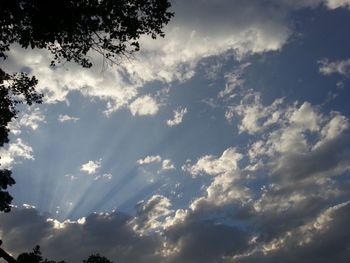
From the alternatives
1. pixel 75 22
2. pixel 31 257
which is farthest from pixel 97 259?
pixel 75 22

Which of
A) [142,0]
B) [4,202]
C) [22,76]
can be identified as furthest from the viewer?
[4,202]

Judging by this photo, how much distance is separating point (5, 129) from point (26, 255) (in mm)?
7287

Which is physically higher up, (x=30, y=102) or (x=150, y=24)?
(x=150, y=24)

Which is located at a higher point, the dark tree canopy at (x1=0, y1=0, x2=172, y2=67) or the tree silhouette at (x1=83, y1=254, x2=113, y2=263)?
the dark tree canopy at (x1=0, y1=0, x2=172, y2=67)

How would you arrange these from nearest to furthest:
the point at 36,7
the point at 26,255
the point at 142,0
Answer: the point at 36,7 → the point at 142,0 → the point at 26,255

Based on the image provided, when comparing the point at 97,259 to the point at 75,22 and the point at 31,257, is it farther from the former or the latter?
the point at 75,22

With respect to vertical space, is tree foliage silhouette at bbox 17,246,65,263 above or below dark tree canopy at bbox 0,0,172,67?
below

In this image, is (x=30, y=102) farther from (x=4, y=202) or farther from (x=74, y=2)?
(x=4, y=202)

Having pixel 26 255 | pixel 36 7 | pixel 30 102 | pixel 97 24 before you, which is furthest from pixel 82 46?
pixel 26 255

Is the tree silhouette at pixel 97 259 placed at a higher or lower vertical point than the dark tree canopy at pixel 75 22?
lower

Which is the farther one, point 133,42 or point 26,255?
point 26,255

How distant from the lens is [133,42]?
20.0 m

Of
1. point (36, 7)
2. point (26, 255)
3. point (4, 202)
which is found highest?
point (36, 7)

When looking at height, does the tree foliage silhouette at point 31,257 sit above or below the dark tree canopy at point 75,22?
below
